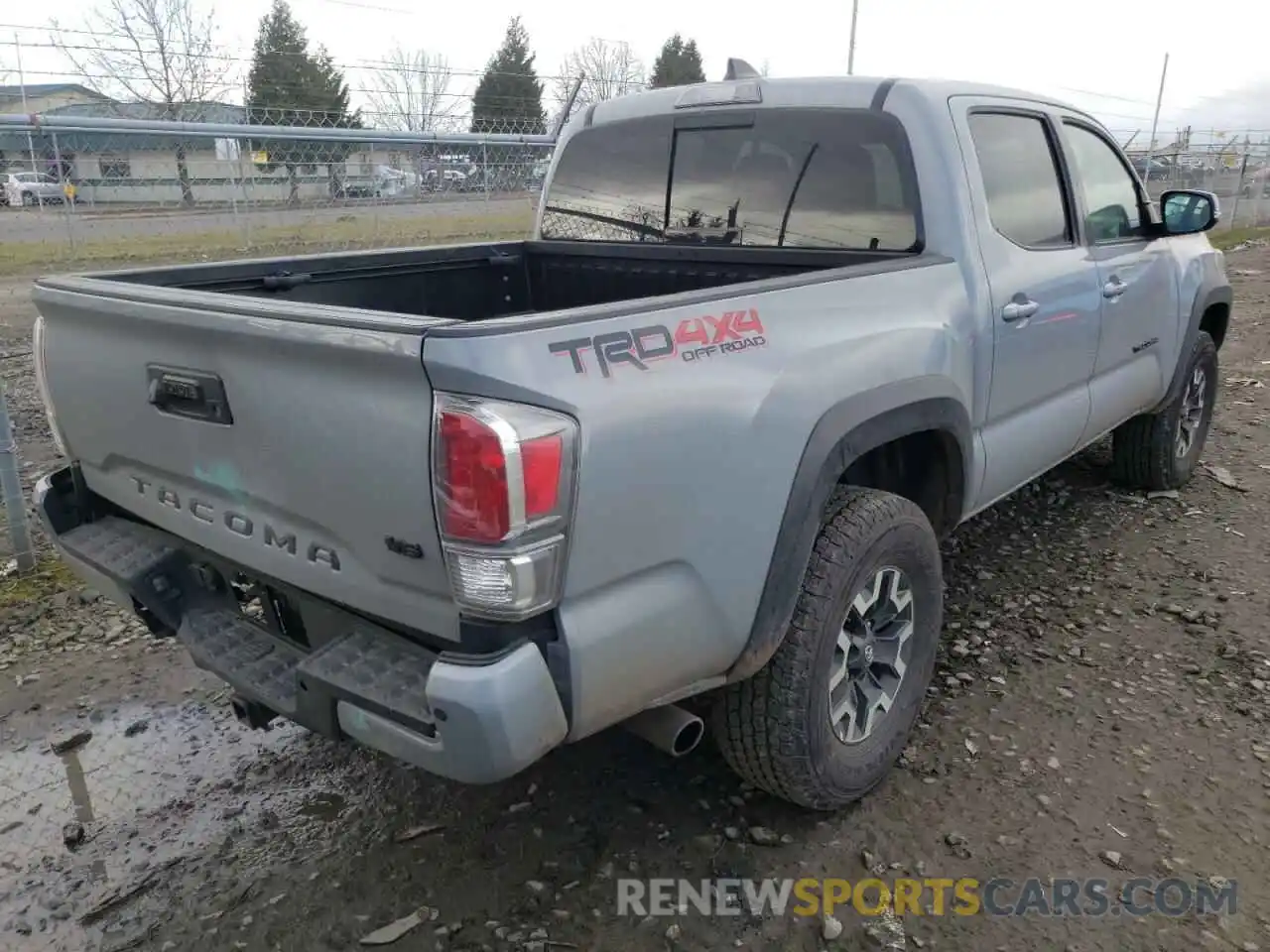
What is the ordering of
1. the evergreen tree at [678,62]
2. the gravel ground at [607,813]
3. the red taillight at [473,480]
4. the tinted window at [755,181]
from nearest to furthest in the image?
1. the red taillight at [473,480]
2. the gravel ground at [607,813]
3. the tinted window at [755,181]
4. the evergreen tree at [678,62]

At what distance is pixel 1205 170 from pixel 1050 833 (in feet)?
102

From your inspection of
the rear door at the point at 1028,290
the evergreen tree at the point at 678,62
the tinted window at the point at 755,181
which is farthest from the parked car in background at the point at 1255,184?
the evergreen tree at the point at 678,62

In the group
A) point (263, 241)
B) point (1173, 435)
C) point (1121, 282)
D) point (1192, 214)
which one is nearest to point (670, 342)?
point (1121, 282)

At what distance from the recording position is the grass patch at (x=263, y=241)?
13817 mm

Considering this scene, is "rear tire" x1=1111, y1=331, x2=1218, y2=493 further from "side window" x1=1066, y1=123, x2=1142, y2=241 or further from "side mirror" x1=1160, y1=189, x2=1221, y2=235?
"side window" x1=1066, y1=123, x2=1142, y2=241

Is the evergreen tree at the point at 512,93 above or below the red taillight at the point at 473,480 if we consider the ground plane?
above

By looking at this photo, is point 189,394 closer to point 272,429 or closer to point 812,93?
point 272,429

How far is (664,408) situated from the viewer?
2.00 meters

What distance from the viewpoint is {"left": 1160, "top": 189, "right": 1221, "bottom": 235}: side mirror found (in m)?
4.23

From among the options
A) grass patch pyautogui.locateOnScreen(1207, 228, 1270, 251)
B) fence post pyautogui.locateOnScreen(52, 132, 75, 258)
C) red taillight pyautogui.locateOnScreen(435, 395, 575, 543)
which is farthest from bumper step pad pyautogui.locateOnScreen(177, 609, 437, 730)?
grass patch pyautogui.locateOnScreen(1207, 228, 1270, 251)

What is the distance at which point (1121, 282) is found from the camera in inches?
157

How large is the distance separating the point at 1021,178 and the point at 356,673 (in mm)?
2849

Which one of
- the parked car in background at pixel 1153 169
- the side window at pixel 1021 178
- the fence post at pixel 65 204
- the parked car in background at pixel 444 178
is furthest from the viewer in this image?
the parked car in background at pixel 1153 169

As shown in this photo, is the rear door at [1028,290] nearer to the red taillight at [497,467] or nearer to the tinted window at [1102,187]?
the tinted window at [1102,187]
